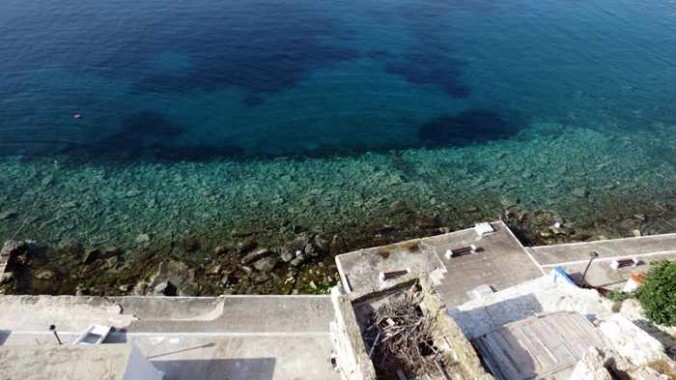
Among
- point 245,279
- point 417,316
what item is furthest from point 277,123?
point 417,316

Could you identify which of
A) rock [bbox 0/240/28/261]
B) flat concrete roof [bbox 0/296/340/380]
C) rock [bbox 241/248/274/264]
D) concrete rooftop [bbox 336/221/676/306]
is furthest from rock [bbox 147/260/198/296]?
rock [bbox 0/240/28/261]

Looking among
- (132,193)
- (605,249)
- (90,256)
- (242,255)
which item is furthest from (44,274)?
(605,249)

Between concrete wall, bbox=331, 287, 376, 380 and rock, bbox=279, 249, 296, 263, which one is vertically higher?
concrete wall, bbox=331, 287, 376, 380

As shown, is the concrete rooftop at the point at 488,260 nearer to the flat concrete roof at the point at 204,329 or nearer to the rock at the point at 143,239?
the flat concrete roof at the point at 204,329

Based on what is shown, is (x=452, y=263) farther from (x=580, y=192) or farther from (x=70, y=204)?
(x=70, y=204)

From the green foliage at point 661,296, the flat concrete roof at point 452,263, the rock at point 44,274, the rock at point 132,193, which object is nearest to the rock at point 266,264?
the flat concrete roof at point 452,263

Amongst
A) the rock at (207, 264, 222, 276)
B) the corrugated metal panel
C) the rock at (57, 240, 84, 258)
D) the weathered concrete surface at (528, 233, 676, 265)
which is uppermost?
the corrugated metal panel

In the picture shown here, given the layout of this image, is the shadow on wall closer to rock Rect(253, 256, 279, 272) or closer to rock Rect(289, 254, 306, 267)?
rock Rect(253, 256, 279, 272)
